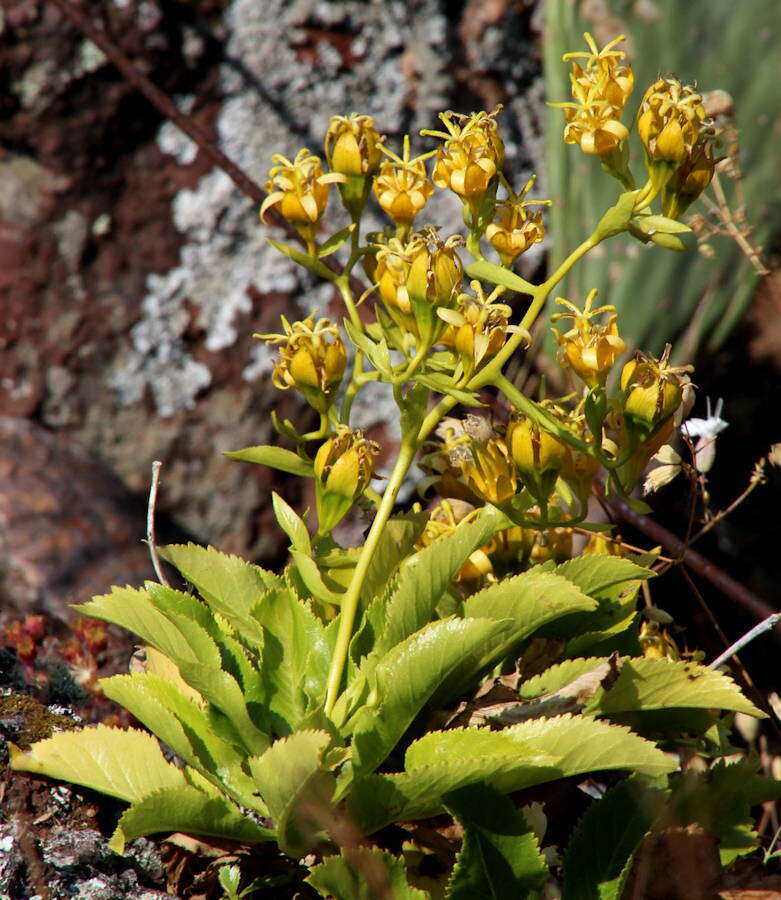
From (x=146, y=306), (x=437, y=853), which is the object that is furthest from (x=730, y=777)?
(x=146, y=306)

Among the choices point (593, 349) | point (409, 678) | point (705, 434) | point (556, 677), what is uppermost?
point (593, 349)

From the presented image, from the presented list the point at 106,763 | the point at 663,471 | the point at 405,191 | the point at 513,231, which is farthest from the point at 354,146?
the point at 106,763

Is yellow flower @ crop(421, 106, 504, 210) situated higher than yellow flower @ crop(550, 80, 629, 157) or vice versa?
yellow flower @ crop(421, 106, 504, 210)

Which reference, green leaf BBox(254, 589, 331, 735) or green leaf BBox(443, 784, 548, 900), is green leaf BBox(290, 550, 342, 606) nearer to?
green leaf BBox(254, 589, 331, 735)

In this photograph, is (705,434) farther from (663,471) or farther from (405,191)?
(405,191)

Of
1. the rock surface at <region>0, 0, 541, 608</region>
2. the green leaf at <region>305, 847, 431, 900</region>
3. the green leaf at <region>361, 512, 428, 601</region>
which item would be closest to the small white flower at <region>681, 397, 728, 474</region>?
the green leaf at <region>361, 512, 428, 601</region>

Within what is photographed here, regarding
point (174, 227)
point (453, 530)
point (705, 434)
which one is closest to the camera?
point (453, 530)
